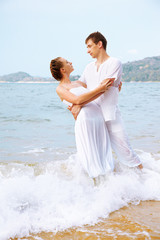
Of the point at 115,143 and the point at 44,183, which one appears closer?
the point at 44,183

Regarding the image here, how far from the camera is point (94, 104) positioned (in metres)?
3.69

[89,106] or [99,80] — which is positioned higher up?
[99,80]

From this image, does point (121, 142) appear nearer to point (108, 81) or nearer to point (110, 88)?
point (110, 88)

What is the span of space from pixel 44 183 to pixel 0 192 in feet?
1.84

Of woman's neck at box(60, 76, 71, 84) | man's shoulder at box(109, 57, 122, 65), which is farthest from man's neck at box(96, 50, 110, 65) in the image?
woman's neck at box(60, 76, 71, 84)

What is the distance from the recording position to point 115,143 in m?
3.90

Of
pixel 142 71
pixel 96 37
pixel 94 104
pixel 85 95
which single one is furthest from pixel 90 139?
pixel 142 71

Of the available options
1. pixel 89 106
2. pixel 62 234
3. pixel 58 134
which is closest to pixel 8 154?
pixel 58 134

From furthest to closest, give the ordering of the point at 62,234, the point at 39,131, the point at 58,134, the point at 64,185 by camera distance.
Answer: the point at 39,131 < the point at 58,134 < the point at 64,185 < the point at 62,234

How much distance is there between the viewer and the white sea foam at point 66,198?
2.90m

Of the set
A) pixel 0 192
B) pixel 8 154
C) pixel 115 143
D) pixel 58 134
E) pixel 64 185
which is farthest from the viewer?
pixel 58 134

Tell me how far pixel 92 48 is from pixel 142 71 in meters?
82.9

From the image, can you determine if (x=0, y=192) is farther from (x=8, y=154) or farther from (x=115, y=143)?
(x=8, y=154)

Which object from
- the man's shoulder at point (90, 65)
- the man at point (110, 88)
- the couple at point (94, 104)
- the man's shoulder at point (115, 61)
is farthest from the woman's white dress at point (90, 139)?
the man's shoulder at point (115, 61)
